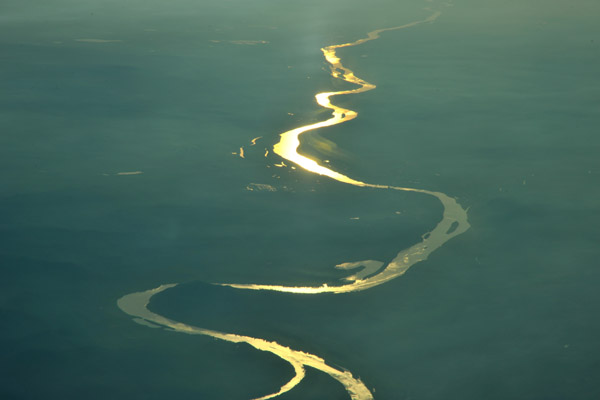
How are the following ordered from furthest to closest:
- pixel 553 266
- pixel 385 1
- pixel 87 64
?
pixel 385 1 → pixel 87 64 → pixel 553 266

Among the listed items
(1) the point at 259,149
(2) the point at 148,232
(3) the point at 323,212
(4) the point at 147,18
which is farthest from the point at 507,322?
(4) the point at 147,18

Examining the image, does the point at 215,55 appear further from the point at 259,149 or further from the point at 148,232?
the point at 148,232

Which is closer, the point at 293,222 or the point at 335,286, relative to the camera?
the point at 335,286

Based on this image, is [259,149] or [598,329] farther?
[259,149]

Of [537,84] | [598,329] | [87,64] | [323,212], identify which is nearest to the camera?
[598,329]

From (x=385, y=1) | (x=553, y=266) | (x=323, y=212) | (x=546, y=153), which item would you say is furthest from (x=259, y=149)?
(x=385, y=1)

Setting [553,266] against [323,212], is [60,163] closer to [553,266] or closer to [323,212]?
Result: [323,212]
